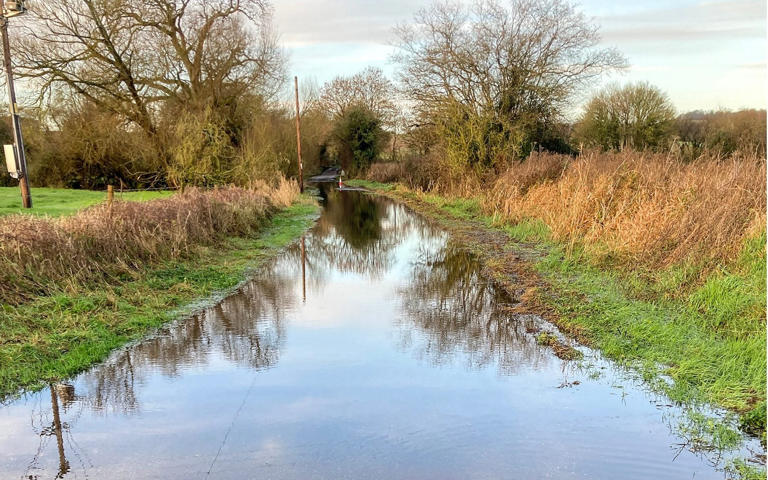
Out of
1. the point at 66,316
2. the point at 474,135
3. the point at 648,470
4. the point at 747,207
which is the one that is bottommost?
the point at 648,470

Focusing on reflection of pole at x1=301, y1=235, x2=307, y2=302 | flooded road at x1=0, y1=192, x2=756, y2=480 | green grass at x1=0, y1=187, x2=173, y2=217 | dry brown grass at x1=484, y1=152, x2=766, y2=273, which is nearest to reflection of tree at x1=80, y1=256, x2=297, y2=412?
flooded road at x1=0, y1=192, x2=756, y2=480

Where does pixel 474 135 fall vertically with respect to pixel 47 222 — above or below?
above

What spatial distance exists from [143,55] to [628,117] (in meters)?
27.1

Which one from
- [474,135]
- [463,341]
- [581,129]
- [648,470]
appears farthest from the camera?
[581,129]

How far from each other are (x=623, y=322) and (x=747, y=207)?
9.55 feet

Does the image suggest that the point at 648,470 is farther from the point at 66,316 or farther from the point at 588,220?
the point at 588,220

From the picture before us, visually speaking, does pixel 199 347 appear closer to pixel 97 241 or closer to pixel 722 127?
pixel 97 241

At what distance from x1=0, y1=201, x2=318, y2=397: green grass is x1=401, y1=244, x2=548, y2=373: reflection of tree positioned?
319 centimetres

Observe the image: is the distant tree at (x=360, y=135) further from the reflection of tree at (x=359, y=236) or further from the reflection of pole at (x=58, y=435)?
the reflection of pole at (x=58, y=435)

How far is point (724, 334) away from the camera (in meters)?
5.38

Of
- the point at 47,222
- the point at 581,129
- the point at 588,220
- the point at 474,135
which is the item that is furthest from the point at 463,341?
the point at 581,129

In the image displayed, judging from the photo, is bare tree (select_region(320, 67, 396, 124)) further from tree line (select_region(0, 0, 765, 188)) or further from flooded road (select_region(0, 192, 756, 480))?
flooded road (select_region(0, 192, 756, 480))

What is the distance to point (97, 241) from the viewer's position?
7.90m

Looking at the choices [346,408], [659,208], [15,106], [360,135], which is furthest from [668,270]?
[360,135]
